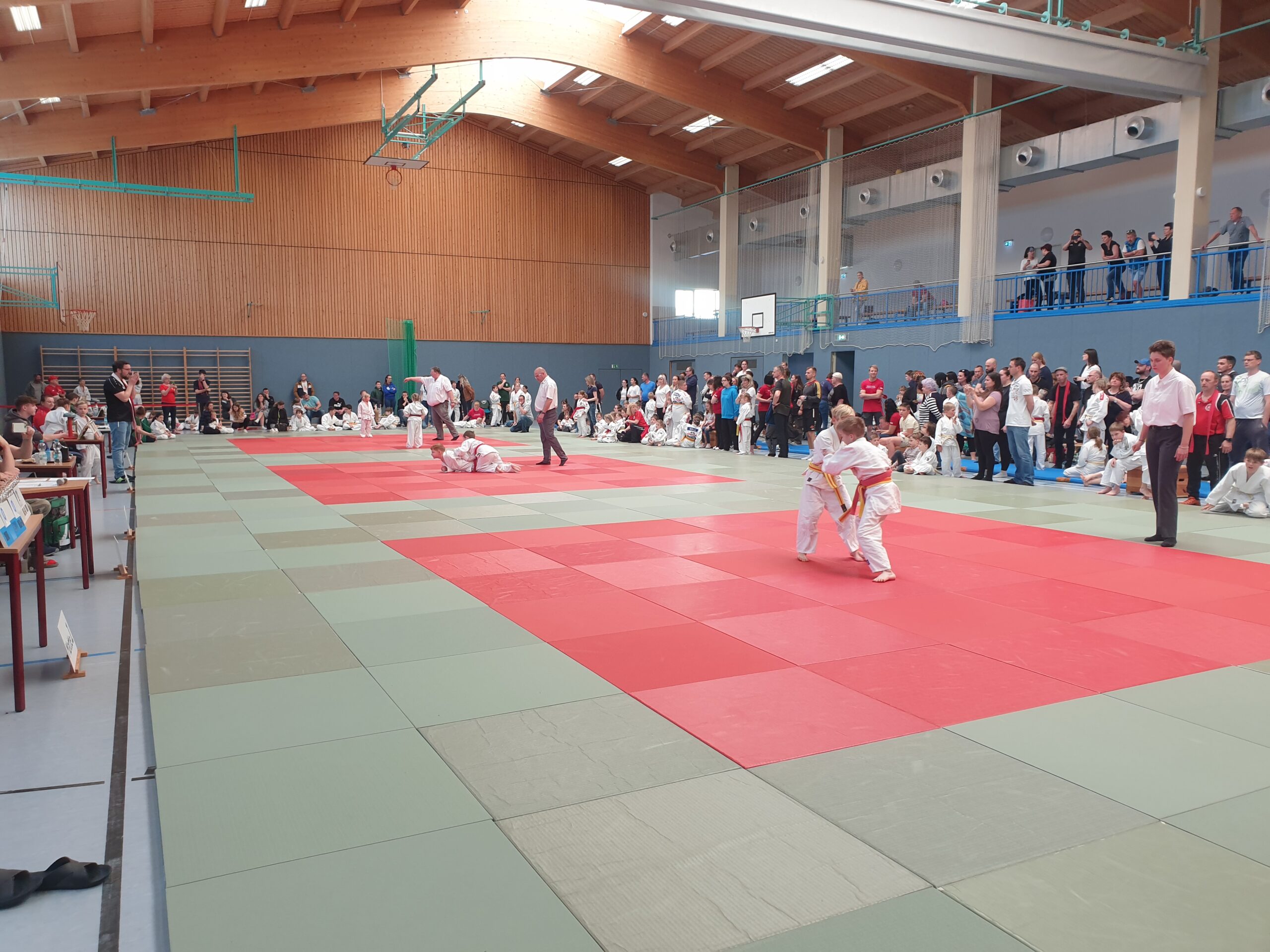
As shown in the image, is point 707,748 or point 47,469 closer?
point 707,748

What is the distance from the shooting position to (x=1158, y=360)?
829 centimetres

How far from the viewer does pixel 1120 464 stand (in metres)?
12.2

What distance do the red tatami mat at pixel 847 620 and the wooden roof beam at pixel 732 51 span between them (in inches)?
626

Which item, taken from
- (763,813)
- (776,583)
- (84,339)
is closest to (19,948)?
(763,813)

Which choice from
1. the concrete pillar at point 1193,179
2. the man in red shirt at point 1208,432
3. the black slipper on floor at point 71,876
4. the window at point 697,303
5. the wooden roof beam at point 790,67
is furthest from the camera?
the window at point 697,303

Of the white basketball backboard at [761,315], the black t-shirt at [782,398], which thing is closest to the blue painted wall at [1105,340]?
the white basketball backboard at [761,315]

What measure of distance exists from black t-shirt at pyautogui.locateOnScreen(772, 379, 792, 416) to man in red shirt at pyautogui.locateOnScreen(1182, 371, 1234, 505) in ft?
24.9

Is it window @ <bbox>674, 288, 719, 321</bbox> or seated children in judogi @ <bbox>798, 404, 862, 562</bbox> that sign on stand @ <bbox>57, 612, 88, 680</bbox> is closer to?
seated children in judogi @ <bbox>798, 404, 862, 562</bbox>

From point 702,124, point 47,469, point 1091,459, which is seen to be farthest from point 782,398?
point 47,469

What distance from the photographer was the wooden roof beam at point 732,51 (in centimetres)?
2081

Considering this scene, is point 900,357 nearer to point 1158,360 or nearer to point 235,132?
point 1158,360

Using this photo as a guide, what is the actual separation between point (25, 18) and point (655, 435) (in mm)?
14564

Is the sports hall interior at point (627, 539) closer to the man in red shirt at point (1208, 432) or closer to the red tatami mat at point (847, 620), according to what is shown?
the red tatami mat at point (847, 620)

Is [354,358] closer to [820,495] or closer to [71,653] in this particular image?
[820,495]
